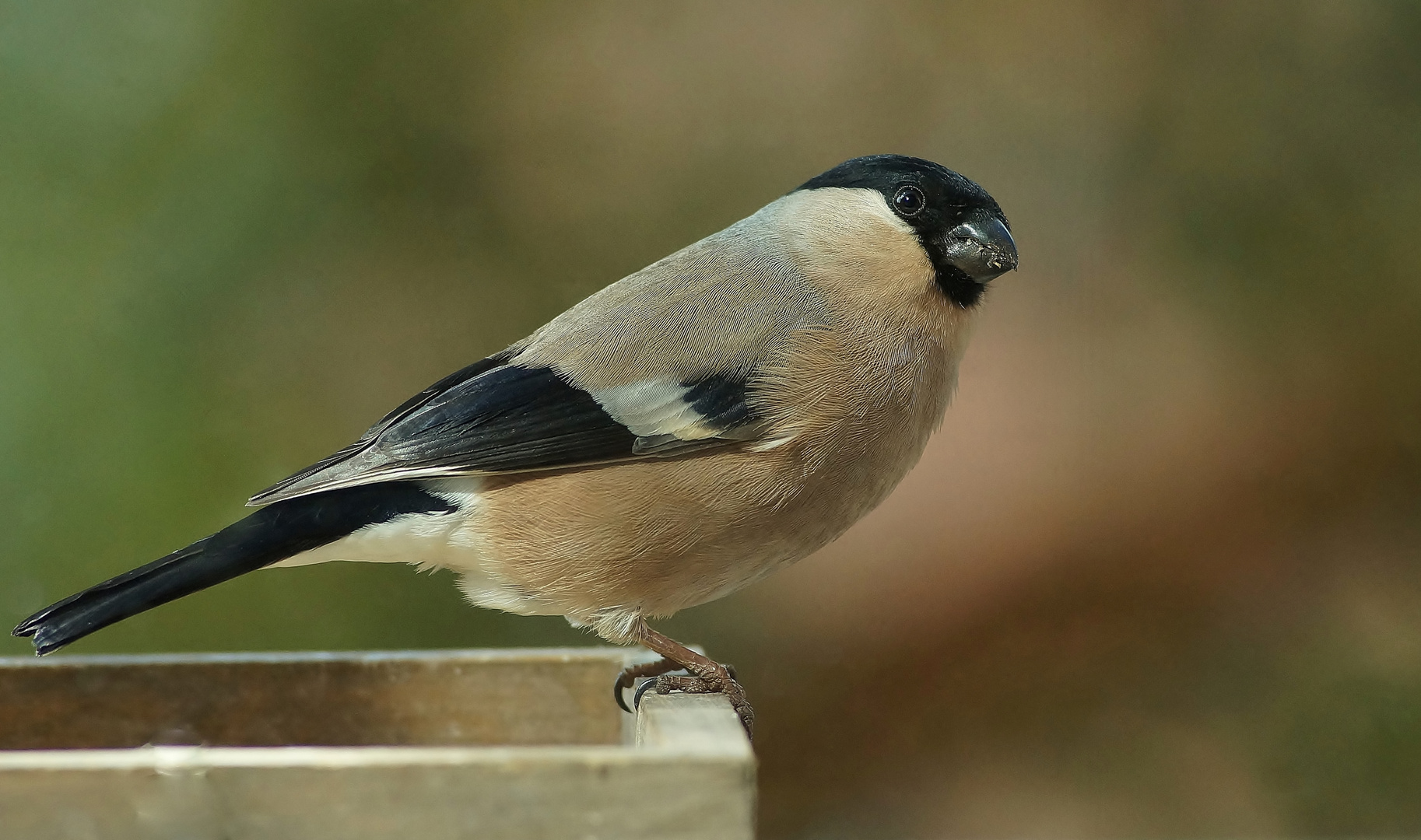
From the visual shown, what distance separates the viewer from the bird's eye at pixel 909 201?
1.63m

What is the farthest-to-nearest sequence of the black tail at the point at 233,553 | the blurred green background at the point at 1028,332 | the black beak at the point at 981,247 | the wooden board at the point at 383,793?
the blurred green background at the point at 1028,332 → the black beak at the point at 981,247 → the black tail at the point at 233,553 → the wooden board at the point at 383,793

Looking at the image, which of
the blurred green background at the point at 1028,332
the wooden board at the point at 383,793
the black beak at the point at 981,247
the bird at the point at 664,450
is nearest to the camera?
the wooden board at the point at 383,793

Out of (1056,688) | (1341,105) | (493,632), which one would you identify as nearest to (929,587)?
(1056,688)

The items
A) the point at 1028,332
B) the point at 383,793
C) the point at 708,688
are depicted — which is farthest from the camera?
the point at 1028,332

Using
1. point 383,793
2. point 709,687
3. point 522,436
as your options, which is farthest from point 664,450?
point 383,793

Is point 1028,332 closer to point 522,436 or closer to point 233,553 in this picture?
point 522,436

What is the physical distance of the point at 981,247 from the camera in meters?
1.58

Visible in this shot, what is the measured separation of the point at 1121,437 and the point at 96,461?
2.17m

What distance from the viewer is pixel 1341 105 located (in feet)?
8.93

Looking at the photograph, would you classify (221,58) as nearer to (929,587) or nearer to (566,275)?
(566,275)

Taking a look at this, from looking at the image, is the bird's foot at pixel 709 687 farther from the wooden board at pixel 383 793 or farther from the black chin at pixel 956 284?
the black chin at pixel 956 284

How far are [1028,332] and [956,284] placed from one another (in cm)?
121

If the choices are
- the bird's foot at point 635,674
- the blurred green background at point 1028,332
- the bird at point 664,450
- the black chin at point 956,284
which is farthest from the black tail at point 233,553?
the blurred green background at point 1028,332

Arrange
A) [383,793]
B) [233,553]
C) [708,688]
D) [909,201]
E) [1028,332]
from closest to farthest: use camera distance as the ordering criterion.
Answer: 1. [383,793]
2. [233,553]
3. [708,688]
4. [909,201]
5. [1028,332]
